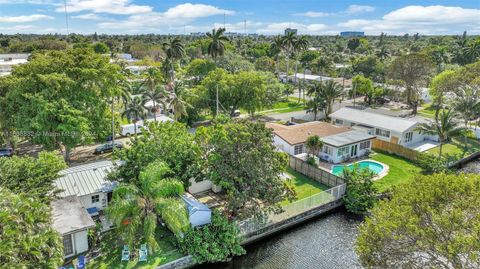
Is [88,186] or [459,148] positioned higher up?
[88,186]

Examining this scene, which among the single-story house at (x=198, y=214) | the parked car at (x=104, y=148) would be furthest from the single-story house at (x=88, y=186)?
the parked car at (x=104, y=148)

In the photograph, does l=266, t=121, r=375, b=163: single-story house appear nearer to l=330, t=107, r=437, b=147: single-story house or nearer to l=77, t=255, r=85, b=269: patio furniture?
l=330, t=107, r=437, b=147: single-story house

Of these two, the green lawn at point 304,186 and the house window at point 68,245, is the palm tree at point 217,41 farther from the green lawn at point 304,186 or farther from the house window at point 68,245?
the house window at point 68,245

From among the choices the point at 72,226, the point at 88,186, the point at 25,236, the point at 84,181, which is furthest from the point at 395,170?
the point at 25,236

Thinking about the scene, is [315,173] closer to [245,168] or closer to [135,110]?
[245,168]

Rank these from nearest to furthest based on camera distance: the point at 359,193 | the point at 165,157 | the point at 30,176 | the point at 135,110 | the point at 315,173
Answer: the point at 30,176 → the point at 165,157 → the point at 359,193 → the point at 315,173 → the point at 135,110

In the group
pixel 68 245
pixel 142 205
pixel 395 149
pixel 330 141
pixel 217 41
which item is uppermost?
pixel 217 41

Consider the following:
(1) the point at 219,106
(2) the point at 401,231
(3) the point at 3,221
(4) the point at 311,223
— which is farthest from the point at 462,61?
(3) the point at 3,221

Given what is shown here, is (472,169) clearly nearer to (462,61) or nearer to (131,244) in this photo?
(131,244)
